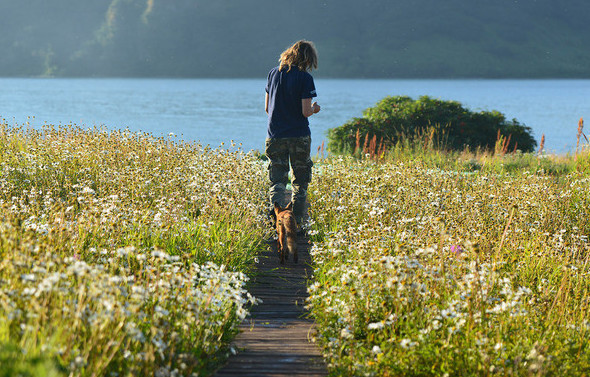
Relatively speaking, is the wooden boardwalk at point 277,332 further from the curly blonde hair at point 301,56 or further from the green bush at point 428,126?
the green bush at point 428,126

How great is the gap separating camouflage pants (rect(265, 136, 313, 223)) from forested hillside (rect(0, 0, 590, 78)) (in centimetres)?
16710

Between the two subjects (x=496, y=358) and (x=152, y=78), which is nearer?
(x=496, y=358)

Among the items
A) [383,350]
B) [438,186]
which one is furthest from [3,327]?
[438,186]

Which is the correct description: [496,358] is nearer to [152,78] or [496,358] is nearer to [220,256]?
[220,256]

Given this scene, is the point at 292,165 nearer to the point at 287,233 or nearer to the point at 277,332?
the point at 287,233

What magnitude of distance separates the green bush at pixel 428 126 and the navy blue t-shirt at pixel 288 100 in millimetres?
10363

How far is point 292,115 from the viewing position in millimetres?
7340

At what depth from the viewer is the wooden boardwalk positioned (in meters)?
4.12

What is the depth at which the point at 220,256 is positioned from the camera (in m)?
6.10

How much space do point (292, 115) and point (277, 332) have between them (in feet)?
10.7

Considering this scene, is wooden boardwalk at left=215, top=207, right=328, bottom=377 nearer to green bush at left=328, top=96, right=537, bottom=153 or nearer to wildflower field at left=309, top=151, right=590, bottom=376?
wildflower field at left=309, top=151, right=590, bottom=376

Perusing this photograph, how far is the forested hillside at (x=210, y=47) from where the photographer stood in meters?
167

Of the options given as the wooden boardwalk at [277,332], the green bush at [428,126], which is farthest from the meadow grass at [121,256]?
the green bush at [428,126]

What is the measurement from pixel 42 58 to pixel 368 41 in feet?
340
